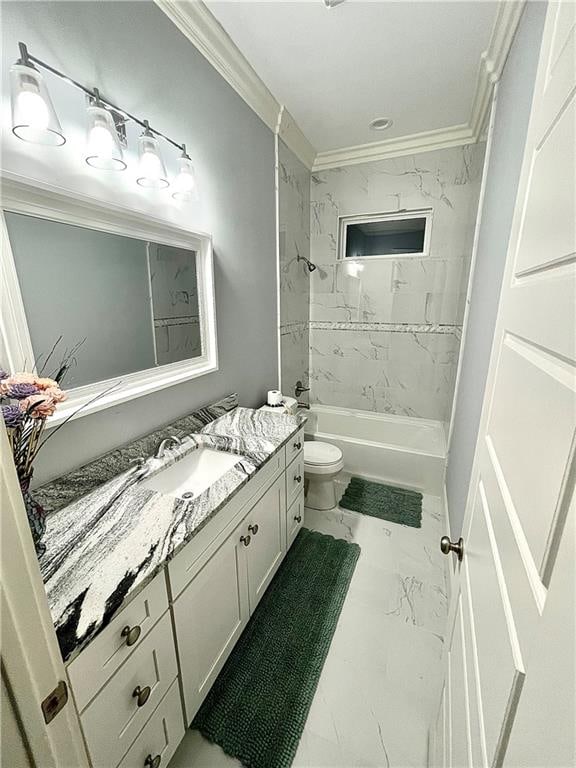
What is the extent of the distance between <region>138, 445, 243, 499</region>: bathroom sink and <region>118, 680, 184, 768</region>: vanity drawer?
24.7 inches

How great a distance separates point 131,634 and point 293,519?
3.85 ft

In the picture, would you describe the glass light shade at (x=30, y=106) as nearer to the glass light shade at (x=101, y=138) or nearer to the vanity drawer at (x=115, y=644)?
the glass light shade at (x=101, y=138)

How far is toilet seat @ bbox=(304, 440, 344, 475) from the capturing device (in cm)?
218

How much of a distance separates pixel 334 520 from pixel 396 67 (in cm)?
279

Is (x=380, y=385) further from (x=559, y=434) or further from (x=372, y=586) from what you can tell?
(x=559, y=434)

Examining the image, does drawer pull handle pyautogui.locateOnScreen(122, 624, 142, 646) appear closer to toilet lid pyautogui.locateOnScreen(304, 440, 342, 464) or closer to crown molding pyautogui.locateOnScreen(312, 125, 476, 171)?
toilet lid pyautogui.locateOnScreen(304, 440, 342, 464)

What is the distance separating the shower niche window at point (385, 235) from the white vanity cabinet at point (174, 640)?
233cm

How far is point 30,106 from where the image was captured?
2.76ft

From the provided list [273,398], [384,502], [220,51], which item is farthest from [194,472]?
[220,51]

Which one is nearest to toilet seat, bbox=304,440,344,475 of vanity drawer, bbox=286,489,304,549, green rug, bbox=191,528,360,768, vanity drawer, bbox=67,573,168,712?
vanity drawer, bbox=286,489,304,549

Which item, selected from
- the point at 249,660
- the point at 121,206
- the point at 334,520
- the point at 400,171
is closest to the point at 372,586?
the point at 334,520

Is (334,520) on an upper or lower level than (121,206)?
lower

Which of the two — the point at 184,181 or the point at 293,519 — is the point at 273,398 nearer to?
the point at 293,519

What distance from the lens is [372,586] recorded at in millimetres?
1718
